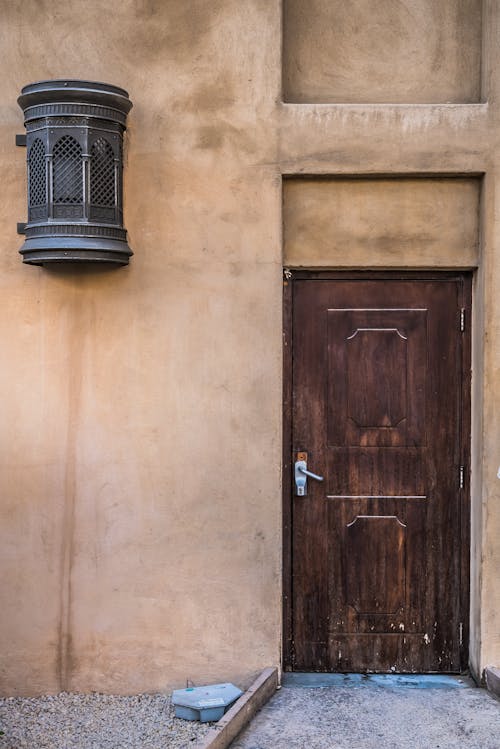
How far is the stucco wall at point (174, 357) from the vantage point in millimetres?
4766

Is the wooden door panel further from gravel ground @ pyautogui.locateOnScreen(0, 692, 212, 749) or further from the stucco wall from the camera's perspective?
gravel ground @ pyautogui.locateOnScreen(0, 692, 212, 749)

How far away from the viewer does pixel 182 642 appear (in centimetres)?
484

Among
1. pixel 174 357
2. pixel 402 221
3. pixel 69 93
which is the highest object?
pixel 69 93

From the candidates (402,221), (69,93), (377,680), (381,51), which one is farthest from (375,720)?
(381,51)

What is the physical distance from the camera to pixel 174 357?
191 inches

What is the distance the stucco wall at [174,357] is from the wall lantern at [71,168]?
12.1 inches

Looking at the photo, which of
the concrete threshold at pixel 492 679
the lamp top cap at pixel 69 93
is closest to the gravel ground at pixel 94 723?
the concrete threshold at pixel 492 679

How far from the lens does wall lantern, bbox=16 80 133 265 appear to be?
14.5 feet

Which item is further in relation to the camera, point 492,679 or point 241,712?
point 492,679

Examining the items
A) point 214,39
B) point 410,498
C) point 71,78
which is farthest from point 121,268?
point 410,498

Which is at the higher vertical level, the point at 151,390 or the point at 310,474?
the point at 151,390

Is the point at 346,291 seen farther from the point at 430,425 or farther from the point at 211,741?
the point at 211,741

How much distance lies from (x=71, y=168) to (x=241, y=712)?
115 inches

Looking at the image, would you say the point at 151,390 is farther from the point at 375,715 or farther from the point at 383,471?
the point at 375,715
